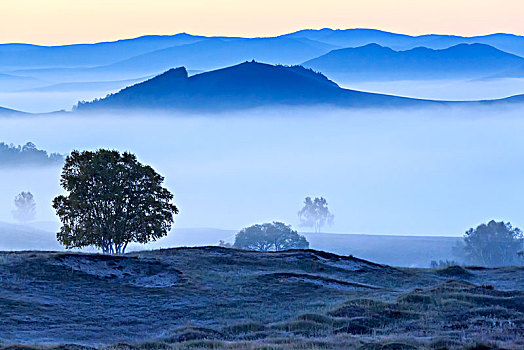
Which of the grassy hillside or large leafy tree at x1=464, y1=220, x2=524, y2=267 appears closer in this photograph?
the grassy hillside

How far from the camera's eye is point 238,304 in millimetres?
40844

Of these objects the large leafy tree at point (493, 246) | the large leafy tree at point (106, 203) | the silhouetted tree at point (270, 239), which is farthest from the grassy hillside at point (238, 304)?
the large leafy tree at point (493, 246)

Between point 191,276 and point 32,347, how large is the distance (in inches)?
769

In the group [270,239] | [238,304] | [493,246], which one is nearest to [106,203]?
[238,304]

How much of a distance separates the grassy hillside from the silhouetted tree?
102657 millimetres

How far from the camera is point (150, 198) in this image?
2388 inches

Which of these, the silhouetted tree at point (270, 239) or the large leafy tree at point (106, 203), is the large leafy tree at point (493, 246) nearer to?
the silhouetted tree at point (270, 239)

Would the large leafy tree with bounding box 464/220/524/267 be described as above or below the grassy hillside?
above

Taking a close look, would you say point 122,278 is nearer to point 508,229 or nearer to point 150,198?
point 150,198

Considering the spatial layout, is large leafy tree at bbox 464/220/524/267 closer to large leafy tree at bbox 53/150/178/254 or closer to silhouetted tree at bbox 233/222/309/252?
silhouetted tree at bbox 233/222/309/252

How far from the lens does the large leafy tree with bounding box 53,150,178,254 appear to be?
58.9 m

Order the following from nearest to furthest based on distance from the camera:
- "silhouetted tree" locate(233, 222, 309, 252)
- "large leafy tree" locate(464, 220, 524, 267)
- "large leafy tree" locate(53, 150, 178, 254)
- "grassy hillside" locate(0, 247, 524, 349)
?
"grassy hillside" locate(0, 247, 524, 349) < "large leafy tree" locate(53, 150, 178, 254) < "silhouetted tree" locate(233, 222, 309, 252) < "large leafy tree" locate(464, 220, 524, 267)

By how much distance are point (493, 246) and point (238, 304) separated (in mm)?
128627

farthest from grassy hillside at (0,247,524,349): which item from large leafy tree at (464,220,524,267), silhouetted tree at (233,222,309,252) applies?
large leafy tree at (464,220,524,267)
